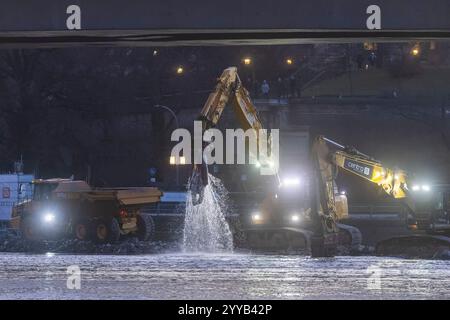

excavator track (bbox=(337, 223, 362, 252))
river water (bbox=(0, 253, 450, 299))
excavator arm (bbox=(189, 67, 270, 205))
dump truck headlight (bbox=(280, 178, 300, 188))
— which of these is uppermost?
excavator arm (bbox=(189, 67, 270, 205))

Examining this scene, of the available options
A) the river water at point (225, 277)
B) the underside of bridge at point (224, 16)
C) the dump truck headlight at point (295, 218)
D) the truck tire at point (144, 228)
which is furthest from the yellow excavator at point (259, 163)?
the underside of bridge at point (224, 16)

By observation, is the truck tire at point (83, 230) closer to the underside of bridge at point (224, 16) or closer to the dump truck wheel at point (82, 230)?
the dump truck wheel at point (82, 230)

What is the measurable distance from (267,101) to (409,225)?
33600 millimetres

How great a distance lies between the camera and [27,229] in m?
33.2

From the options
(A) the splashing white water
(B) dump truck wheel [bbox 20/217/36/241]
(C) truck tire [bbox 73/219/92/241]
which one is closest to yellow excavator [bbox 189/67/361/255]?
(A) the splashing white water

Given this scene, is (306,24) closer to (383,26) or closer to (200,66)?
(383,26)

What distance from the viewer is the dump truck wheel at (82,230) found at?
32750 mm

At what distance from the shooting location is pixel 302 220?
3039cm

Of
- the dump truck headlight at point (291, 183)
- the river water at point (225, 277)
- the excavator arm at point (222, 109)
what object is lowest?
the river water at point (225, 277)

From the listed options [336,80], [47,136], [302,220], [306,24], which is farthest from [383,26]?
[336,80]

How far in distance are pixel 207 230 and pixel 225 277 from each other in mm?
14030

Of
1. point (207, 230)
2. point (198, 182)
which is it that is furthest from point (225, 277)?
point (207, 230)

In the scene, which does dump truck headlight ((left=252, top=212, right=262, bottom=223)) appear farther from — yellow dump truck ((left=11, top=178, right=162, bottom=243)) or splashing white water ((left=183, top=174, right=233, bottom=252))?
yellow dump truck ((left=11, top=178, right=162, bottom=243))

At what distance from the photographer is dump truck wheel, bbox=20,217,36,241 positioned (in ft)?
109
